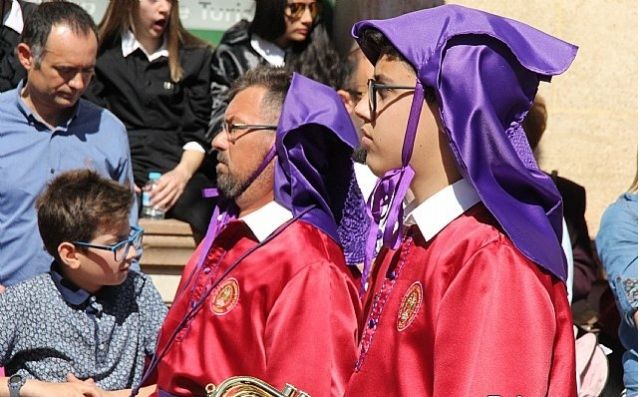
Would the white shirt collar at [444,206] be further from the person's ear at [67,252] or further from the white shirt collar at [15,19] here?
the white shirt collar at [15,19]

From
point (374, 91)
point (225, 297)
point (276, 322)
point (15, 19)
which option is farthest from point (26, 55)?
point (374, 91)

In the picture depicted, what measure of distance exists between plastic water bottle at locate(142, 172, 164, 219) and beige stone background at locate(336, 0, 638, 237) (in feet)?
3.88

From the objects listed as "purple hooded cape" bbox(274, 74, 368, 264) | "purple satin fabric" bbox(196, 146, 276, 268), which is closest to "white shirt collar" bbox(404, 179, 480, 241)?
"purple hooded cape" bbox(274, 74, 368, 264)

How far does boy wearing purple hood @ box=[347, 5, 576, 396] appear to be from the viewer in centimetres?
278

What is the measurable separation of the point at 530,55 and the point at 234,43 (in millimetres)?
3150

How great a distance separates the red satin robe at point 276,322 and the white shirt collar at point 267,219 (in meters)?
0.04

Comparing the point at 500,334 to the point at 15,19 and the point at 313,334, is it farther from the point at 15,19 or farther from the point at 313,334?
the point at 15,19

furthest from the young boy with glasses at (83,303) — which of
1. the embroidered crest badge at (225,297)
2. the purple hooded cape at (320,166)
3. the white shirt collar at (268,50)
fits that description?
the white shirt collar at (268,50)

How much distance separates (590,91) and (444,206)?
338 centimetres

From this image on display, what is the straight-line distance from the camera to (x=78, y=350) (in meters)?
4.29

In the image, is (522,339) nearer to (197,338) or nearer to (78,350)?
(197,338)

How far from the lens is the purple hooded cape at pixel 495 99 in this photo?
9.59 ft

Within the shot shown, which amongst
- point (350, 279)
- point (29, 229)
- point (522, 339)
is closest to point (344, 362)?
point (350, 279)

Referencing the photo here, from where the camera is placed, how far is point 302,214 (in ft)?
12.9
